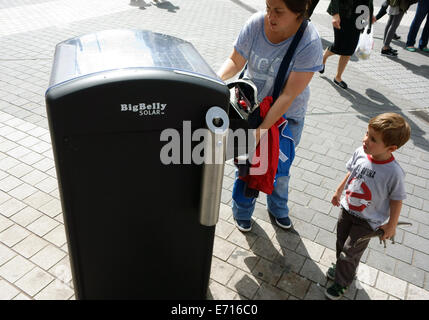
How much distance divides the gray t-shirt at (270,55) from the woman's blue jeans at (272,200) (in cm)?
39

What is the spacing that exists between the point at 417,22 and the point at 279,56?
6845 mm

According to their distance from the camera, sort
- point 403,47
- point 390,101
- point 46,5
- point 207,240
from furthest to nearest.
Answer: point 46,5 → point 403,47 → point 390,101 → point 207,240

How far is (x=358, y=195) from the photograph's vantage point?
232 centimetres

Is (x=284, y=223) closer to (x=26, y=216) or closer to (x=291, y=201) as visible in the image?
(x=291, y=201)

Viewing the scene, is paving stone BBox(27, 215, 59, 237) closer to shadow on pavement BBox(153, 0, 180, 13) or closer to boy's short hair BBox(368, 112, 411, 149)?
boy's short hair BBox(368, 112, 411, 149)

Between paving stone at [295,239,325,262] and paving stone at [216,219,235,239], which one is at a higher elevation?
paving stone at [295,239,325,262]

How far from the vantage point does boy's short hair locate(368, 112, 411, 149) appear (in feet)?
6.83

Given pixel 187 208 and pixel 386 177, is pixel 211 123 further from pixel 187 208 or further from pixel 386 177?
pixel 386 177

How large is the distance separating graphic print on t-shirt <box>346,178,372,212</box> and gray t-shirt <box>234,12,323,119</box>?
0.62m

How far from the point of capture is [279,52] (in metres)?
2.35

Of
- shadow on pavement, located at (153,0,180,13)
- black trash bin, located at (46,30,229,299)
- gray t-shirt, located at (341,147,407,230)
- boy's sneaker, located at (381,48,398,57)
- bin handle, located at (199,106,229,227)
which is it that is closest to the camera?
black trash bin, located at (46,30,229,299)

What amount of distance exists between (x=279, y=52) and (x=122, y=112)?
1.18 metres

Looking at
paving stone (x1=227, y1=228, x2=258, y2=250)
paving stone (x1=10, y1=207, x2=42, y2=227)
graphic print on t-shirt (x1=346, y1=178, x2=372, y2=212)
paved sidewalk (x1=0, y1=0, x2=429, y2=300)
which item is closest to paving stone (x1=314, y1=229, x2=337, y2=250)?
paved sidewalk (x1=0, y1=0, x2=429, y2=300)
